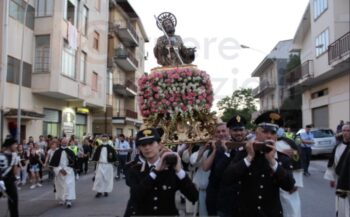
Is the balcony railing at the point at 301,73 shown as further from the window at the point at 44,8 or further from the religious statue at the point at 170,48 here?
the religious statue at the point at 170,48

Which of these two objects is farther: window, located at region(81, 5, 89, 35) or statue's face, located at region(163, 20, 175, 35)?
window, located at region(81, 5, 89, 35)

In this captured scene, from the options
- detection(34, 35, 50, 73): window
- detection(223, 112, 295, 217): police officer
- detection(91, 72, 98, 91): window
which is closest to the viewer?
detection(223, 112, 295, 217): police officer

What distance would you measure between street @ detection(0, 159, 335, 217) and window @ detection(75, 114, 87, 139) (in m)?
18.0

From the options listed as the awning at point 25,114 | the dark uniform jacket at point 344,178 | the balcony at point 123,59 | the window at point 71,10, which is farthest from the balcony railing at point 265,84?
the dark uniform jacket at point 344,178

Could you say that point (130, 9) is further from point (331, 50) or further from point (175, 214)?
point (175, 214)

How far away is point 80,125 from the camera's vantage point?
1403 inches

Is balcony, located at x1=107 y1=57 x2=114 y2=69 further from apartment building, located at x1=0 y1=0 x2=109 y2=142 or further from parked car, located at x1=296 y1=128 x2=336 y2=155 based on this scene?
parked car, located at x1=296 y1=128 x2=336 y2=155

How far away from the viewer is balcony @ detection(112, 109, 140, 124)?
150ft

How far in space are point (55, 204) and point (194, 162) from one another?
719cm

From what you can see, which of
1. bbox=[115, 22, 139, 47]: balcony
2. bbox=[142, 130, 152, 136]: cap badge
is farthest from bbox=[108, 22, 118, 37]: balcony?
bbox=[142, 130, 152, 136]: cap badge

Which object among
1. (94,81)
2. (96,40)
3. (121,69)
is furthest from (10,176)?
(121,69)

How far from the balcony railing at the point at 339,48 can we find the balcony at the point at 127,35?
25.3 meters

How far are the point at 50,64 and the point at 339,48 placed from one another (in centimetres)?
1609

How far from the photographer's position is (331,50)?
25.7 meters
